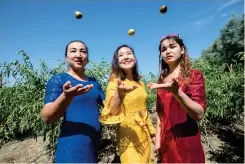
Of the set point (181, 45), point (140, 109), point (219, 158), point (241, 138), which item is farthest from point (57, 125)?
point (241, 138)

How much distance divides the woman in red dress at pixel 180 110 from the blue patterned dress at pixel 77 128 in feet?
1.62

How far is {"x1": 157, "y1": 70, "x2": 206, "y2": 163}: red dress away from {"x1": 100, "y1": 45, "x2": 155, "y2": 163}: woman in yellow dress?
28 cm

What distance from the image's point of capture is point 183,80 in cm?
163

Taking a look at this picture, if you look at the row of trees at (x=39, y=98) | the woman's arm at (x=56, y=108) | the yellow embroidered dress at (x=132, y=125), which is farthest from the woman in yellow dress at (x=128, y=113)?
the row of trees at (x=39, y=98)

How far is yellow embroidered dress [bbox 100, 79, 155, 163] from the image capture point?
6.05 feet

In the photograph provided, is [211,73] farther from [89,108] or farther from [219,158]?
[89,108]

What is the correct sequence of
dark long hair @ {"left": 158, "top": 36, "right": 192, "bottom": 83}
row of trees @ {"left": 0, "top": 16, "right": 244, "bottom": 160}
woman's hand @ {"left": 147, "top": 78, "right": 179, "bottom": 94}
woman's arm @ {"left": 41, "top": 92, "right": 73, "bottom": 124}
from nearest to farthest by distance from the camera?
woman's hand @ {"left": 147, "top": 78, "right": 179, "bottom": 94}
woman's arm @ {"left": 41, "top": 92, "right": 73, "bottom": 124}
dark long hair @ {"left": 158, "top": 36, "right": 192, "bottom": 83}
row of trees @ {"left": 0, "top": 16, "right": 244, "bottom": 160}

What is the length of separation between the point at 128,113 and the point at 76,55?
66cm

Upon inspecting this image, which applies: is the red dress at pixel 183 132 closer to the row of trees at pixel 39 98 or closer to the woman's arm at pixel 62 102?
the woman's arm at pixel 62 102

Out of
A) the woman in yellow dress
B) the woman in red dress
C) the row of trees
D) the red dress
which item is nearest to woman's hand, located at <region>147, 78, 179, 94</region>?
the woman in red dress

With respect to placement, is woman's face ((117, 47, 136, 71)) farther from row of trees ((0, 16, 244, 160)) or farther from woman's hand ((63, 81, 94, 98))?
row of trees ((0, 16, 244, 160))

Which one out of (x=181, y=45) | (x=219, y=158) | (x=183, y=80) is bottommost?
(x=219, y=158)

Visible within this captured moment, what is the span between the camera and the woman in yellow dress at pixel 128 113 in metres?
1.80

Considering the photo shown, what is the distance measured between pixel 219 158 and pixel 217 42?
42.3ft
